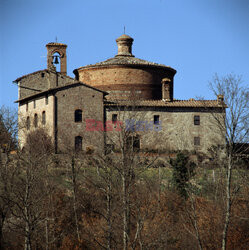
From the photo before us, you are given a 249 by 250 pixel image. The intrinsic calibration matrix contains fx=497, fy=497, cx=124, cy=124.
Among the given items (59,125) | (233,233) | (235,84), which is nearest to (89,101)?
(59,125)

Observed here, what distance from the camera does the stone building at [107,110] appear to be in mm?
37156

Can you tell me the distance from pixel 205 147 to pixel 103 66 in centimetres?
1160

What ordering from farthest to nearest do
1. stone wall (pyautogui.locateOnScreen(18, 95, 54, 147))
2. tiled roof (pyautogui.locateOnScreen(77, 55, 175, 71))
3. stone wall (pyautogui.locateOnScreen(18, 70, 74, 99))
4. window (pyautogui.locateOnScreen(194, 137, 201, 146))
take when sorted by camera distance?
tiled roof (pyautogui.locateOnScreen(77, 55, 175, 71)) → stone wall (pyautogui.locateOnScreen(18, 70, 74, 99)) → window (pyautogui.locateOnScreen(194, 137, 201, 146)) → stone wall (pyautogui.locateOnScreen(18, 95, 54, 147))

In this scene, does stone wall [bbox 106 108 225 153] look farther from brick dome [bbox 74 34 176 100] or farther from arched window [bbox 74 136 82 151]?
brick dome [bbox 74 34 176 100]

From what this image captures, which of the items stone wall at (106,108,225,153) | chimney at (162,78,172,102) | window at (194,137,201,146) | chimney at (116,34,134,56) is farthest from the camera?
chimney at (116,34,134,56)

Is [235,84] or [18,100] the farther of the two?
[18,100]

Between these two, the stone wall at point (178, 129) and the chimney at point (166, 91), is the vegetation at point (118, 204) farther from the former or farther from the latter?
the chimney at point (166, 91)

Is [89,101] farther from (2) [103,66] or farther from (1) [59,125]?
(2) [103,66]

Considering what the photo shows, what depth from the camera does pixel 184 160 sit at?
31281 millimetres

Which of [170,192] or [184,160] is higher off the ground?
[184,160]

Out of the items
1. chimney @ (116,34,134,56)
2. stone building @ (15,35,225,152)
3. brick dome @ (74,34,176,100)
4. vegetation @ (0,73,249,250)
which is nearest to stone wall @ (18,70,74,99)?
stone building @ (15,35,225,152)

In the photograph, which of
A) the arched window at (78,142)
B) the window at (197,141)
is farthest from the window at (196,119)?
the arched window at (78,142)

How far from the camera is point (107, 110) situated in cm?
3834

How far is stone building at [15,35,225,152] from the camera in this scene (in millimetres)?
37156
